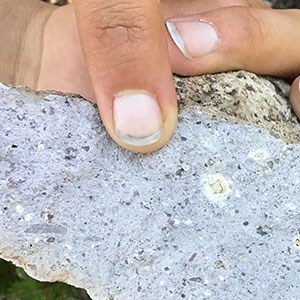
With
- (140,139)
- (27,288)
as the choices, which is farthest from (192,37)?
(27,288)

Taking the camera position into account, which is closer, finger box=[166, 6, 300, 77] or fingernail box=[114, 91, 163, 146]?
fingernail box=[114, 91, 163, 146]

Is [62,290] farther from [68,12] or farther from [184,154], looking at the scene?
[184,154]

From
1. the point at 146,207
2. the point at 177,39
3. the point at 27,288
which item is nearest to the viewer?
the point at 146,207

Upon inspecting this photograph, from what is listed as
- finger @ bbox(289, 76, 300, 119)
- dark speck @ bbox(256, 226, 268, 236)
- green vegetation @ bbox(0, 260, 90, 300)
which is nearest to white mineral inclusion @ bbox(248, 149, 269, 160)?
dark speck @ bbox(256, 226, 268, 236)

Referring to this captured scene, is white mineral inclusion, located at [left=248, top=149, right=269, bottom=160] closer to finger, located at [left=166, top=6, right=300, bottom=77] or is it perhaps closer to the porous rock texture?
the porous rock texture

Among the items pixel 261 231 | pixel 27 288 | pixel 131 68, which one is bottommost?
pixel 27 288

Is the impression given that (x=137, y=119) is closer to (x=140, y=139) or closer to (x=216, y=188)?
(x=140, y=139)

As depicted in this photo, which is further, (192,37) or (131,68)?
(192,37)

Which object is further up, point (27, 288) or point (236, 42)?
point (236, 42)
